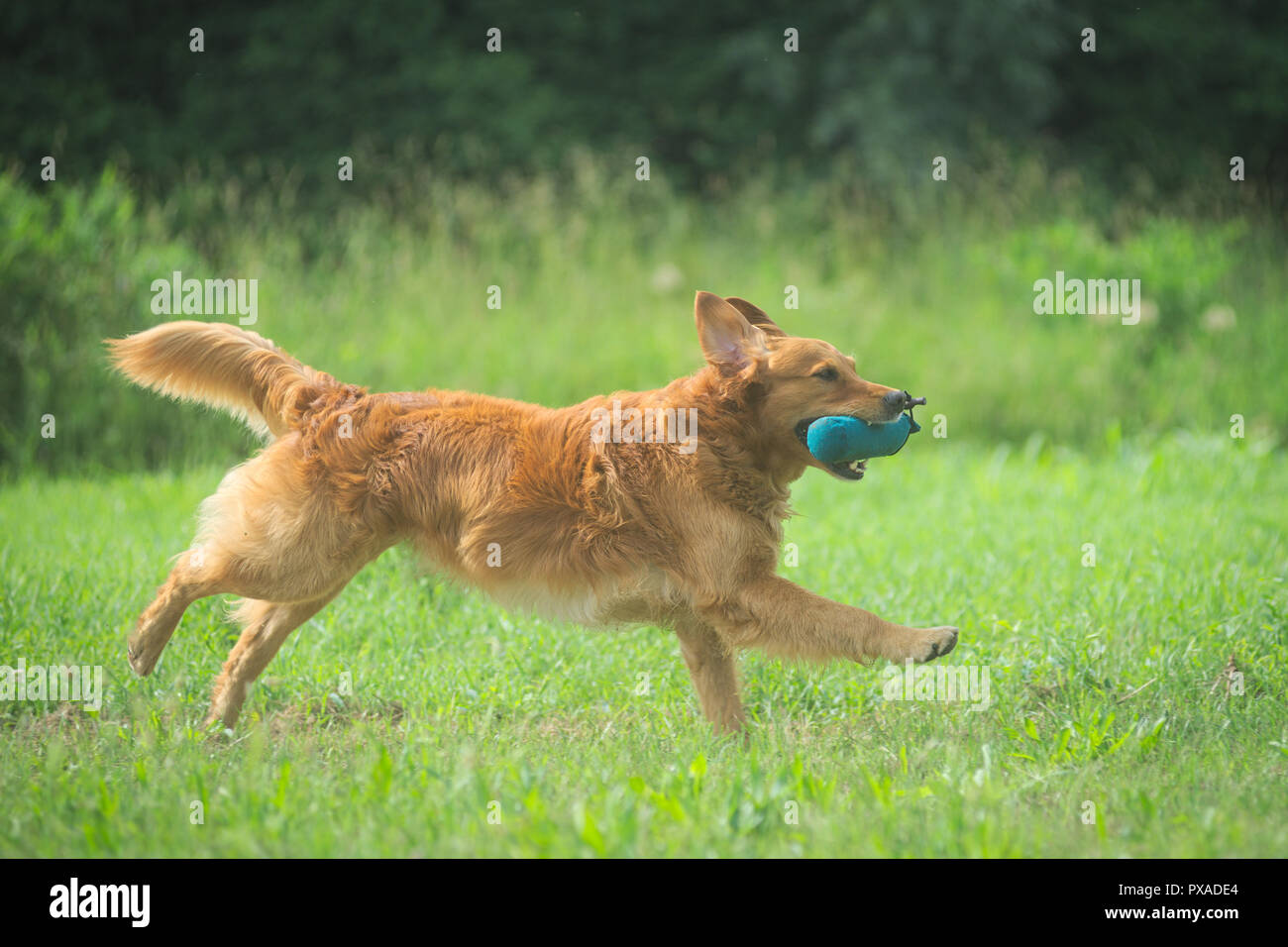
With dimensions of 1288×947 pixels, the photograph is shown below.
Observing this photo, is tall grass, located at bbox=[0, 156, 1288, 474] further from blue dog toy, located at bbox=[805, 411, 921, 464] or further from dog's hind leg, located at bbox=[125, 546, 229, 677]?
blue dog toy, located at bbox=[805, 411, 921, 464]

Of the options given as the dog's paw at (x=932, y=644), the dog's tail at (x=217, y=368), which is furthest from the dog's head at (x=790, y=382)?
the dog's tail at (x=217, y=368)

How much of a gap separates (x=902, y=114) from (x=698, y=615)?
1056 centimetres

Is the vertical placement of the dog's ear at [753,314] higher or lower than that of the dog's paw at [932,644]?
higher

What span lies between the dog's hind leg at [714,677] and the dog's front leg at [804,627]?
0.30 m

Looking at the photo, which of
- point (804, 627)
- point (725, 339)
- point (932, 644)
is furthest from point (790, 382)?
point (932, 644)

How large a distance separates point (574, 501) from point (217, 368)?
4.86 ft

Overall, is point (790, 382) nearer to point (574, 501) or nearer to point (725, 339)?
point (725, 339)

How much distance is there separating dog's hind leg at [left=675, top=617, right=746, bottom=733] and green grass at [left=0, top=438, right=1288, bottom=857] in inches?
3.6

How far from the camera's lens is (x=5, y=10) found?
12289mm

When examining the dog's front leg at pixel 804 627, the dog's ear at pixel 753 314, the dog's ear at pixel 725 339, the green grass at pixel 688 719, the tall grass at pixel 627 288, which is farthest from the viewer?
the tall grass at pixel 627 288

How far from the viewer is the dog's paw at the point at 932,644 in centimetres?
381

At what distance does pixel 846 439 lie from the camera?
4059 millimetres

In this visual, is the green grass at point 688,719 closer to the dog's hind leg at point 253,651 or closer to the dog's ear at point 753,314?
the dog's hind leg at point 253,651
